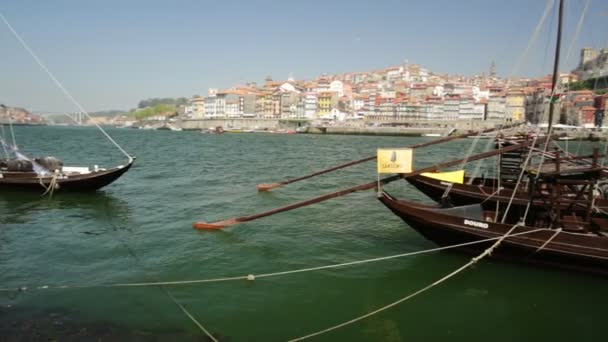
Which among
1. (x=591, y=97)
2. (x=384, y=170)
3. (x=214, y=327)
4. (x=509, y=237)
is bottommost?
(x=214, y=327)

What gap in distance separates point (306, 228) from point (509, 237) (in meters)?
5.64

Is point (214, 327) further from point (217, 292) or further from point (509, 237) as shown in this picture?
point (509, 237)

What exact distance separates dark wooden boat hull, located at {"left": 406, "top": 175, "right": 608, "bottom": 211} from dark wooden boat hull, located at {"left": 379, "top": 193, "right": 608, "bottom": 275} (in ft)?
4.02

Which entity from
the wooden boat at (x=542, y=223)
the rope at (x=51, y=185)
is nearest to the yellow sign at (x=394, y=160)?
the wooden boat at (x=542, y=223)

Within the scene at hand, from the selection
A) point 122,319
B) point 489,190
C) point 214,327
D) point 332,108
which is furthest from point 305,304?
point 332,108

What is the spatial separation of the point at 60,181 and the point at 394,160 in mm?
13293

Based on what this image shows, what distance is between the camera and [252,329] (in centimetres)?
649

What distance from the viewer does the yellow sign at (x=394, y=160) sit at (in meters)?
8.87

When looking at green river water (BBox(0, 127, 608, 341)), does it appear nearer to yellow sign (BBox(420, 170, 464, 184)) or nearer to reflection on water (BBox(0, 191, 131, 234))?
reflection on water (BBox(0, 191, 131, 234))

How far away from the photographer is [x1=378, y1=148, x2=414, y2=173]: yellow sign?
887 centimetres

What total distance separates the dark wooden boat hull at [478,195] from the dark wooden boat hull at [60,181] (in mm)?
10965

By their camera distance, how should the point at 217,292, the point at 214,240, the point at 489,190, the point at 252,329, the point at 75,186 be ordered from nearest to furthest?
the point at 252,329 < the point at 217,292 < the point at 214,240 < the point at 489,190 < the point at 75,186

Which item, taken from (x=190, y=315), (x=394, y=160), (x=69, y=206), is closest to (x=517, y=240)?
(x=394, y=160)

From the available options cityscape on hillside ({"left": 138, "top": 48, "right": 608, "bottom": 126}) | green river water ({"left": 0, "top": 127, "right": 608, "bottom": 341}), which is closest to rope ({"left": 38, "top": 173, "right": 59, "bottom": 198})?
green river water ({"left": 0, "top": 127, "right": 608, "bottom": 341})
